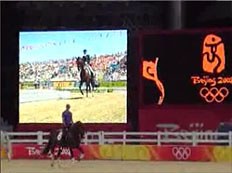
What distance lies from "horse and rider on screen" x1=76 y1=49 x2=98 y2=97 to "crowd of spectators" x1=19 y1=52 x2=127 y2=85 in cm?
13

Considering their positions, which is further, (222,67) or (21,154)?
(222,67)

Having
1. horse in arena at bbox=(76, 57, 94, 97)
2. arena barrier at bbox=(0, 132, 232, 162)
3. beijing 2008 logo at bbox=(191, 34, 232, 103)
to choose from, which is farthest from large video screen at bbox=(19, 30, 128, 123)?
beijing 2008 logo at bbox=(191, 34, 232, 103)

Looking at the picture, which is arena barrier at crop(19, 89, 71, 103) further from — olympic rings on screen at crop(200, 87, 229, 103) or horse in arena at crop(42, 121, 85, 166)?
horse in arena at crop(42, 121, 85, 166)

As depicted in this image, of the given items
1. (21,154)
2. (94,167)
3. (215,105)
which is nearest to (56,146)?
(94,167)

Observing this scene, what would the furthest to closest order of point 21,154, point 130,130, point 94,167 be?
point 130,130 → point 21,154 → point 94,167

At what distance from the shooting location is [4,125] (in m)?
27.5

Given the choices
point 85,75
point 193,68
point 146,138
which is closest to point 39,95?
point 85,75

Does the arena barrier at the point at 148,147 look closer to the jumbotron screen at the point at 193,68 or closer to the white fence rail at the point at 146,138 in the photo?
the white fence rail at the point at 146,138

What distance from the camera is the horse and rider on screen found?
27.5 meters

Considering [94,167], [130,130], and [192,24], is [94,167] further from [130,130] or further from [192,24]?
[192,24]

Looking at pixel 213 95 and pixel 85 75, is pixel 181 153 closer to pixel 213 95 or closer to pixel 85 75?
pixel 213 95

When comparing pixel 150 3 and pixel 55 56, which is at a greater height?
pixel 150 3

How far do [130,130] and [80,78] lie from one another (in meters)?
2.61

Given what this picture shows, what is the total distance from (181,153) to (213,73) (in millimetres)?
3697
